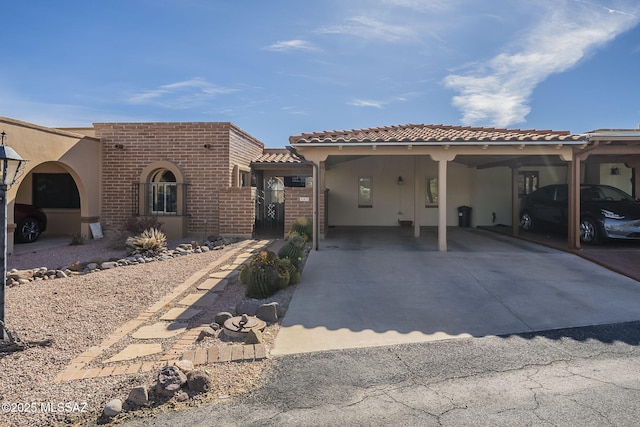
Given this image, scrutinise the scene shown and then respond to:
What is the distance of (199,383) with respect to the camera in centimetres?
335

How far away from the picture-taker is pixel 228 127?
13430mm

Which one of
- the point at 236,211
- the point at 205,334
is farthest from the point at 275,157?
the point at 205,334

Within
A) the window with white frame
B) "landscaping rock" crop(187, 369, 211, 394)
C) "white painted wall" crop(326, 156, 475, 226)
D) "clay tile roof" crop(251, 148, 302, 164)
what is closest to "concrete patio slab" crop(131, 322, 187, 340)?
"landscaping rock" crop(187, 369, 211, 394)

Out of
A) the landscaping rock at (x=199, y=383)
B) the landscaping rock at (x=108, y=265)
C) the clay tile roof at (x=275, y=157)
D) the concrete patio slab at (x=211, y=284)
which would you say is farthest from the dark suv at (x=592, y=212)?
the landscaping rock at (x=108, y=265)

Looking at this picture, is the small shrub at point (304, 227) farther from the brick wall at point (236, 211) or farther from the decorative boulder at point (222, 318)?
the decorative boulder at point (222, 318)

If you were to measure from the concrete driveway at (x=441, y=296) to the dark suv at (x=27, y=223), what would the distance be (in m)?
9.34

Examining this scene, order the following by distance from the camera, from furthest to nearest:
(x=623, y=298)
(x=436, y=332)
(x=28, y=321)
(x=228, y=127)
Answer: (x=228, y=127), (x=623, y=298), (x=28, y=321), (x=436, y=332)

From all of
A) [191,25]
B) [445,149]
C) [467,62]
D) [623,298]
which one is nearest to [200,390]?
[623,298]

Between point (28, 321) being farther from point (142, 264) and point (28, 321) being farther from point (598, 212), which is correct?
point (598, 212)

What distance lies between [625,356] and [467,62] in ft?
35.1

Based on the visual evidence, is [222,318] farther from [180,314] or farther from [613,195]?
[613,195]

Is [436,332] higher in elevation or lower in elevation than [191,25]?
lower

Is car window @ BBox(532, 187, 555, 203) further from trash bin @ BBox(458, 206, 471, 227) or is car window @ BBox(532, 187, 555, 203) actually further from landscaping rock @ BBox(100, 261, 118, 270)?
landscaping rock @ BBox(100, 261, 118, 270)

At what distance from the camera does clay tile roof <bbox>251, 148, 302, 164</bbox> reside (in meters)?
16.2
